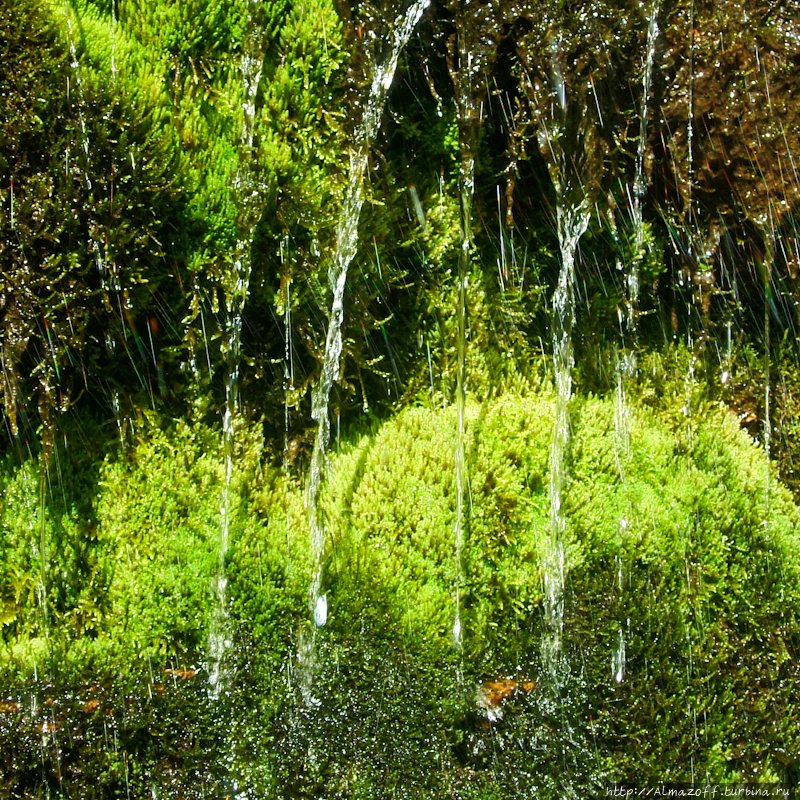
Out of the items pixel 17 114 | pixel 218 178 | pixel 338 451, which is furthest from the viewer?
pixel 338 451

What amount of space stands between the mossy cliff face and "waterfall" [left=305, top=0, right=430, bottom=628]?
0.14 metres

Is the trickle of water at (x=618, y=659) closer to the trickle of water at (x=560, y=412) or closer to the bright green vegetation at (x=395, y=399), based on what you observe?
the bright green vegetation at (x=395, y=399)

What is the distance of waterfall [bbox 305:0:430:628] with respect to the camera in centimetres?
385

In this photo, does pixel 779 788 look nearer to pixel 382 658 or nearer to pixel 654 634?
pixel 654 634

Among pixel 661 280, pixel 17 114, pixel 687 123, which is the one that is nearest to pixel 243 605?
pixel 17 114

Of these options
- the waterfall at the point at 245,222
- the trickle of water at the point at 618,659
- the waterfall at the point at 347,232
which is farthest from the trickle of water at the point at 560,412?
the waterfall at the point at 245,222

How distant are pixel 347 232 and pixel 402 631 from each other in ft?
6.39

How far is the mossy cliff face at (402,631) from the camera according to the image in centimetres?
326

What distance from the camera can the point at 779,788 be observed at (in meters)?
3.53

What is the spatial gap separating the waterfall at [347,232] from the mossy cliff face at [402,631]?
14 cm

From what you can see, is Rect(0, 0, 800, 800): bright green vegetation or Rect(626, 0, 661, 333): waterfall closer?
Rect(0, 0, 800, 800): bright green vegetation

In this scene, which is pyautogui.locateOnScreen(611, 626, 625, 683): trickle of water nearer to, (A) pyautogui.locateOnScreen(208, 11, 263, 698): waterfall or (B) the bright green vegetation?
(B) the bright green vegetation

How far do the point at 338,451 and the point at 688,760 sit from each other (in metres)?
2.16

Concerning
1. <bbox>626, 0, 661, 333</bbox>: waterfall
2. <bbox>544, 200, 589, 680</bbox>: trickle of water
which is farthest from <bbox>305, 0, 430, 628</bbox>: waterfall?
<bbox>626, 0, 661, 333</bbox>: waterfall
